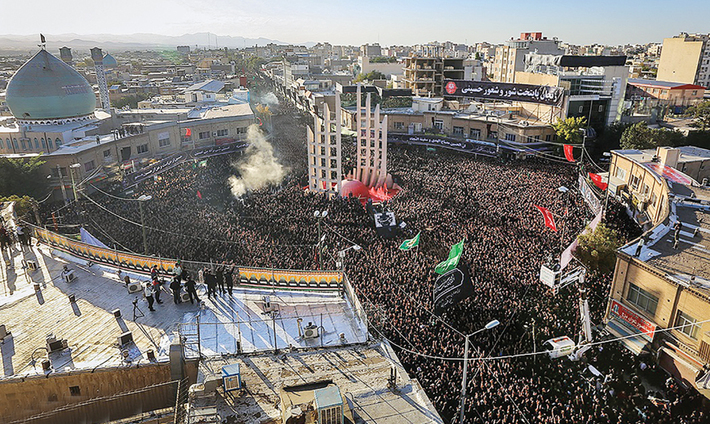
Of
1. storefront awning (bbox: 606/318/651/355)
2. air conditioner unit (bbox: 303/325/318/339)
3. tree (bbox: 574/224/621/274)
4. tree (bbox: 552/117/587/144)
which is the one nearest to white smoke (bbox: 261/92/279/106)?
tree (bbox: 552/117/587/144)

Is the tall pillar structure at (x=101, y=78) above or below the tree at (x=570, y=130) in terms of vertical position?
above

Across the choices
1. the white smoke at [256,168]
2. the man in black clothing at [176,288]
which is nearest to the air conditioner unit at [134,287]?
the man in black clothing at [176,288]

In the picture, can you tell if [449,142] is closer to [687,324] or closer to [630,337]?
[630,337]

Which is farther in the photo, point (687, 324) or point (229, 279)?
point (687, 324)

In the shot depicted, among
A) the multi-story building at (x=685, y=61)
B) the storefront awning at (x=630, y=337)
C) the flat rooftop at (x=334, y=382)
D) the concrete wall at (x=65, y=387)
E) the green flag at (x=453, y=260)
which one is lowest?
the storefront awning at (x=630, y=337)

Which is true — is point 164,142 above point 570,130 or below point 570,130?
below

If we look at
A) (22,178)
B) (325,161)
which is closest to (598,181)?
(325,161)

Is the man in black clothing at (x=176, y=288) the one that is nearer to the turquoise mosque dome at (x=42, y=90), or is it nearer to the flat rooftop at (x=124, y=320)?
the flat rooftop at (x=124, y=320)
